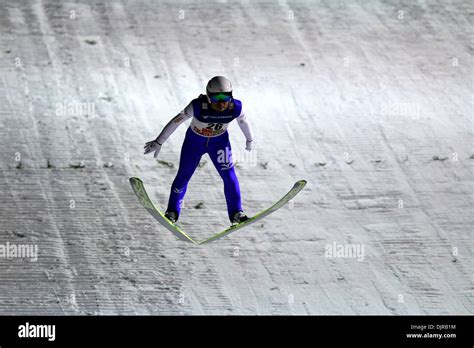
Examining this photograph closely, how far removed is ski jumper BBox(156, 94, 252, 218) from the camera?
857 cm

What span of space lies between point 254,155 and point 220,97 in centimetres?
403

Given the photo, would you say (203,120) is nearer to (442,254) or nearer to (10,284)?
(10,284)

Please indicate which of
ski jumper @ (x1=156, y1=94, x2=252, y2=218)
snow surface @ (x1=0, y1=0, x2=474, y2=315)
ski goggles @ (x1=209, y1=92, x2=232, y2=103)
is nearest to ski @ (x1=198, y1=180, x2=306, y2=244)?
ski jumper @ (x1=156, y1=94, x2=252, y2=218)

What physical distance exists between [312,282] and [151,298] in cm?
171

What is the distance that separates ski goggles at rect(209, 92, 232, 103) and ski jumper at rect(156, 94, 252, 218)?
112mm

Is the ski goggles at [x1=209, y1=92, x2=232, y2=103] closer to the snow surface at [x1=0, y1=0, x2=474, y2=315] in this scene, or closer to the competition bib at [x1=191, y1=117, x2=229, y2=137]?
the competition bib at [x1=191, y1=117, x2=229, y2=137]

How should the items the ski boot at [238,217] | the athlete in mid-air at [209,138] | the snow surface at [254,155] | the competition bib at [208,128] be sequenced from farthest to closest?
the snow surface at [254,155] < the ski boot at [238,217] < the competition bib at [208,128] < the athlete in mid-air at [209,138]

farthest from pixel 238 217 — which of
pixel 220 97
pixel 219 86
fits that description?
pixel 219 86

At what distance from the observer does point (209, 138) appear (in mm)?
8844

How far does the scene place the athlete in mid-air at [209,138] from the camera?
8516mm

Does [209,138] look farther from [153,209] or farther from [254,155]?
[254,155]

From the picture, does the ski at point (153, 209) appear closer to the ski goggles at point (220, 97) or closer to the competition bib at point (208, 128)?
the competition bib at point (208, 128)

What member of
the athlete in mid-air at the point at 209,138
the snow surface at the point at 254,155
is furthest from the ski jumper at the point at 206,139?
the snow surface at the point at 254,155

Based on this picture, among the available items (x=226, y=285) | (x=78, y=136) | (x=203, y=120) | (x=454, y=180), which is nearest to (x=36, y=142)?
(x=78, y=136)
